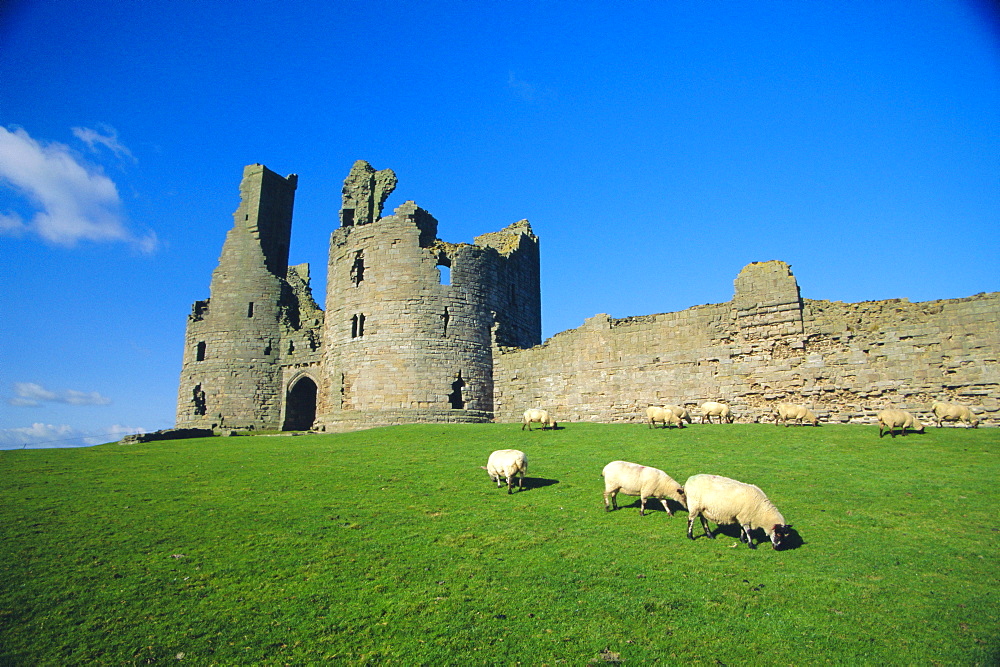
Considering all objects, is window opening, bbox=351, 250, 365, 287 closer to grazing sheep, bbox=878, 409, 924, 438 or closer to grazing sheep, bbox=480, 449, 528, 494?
grazing sheep, bbox=480, 449, 528, 494

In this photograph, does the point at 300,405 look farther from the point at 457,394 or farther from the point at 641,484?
the point at 641,484

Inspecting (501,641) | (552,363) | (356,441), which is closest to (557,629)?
(501,641)

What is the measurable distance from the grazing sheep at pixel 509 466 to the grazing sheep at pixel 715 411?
429 inches

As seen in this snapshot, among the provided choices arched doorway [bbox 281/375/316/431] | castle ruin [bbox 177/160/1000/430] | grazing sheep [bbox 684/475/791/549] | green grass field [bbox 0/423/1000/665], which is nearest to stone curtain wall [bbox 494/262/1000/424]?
castle ruin [bbox 177/160/1000/430]

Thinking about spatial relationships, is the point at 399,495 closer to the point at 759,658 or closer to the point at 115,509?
the point at 115,509

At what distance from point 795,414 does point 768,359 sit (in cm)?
313

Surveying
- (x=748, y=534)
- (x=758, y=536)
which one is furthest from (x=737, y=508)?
(x=758, y=536)

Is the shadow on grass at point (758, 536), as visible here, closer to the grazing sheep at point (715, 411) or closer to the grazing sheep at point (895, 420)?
the grazing sheep at point (895, 420)

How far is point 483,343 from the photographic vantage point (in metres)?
29.2

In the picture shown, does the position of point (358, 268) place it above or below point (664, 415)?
above

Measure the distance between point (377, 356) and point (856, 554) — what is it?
74.4ft

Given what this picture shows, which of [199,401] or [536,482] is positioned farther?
[199,401]

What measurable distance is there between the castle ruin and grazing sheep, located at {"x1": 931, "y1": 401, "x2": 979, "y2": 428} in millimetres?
645

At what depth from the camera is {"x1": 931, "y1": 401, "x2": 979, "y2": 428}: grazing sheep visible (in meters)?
16.8
